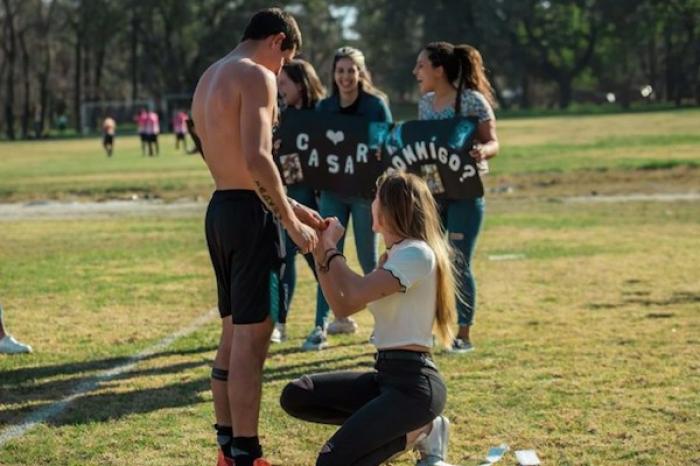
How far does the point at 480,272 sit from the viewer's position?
12.3 metres

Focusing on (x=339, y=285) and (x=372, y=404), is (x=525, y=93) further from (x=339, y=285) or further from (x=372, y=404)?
(x=372, y=404)

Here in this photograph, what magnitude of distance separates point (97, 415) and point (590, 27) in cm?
10032

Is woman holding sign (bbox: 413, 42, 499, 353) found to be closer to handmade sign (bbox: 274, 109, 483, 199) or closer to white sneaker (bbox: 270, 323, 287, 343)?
handmade sign (bbox: 274, 109, 483, 199)

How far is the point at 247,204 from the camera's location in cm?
543

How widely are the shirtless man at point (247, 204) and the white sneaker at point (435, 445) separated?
702mm

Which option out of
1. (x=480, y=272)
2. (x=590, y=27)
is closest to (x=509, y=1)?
(x=590, y=27)

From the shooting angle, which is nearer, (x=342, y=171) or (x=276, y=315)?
(x=276, y=315)

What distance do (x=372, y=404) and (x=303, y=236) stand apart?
0.77 meters

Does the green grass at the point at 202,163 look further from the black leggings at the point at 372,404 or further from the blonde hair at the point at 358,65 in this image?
the black leggings at the point at 372,404

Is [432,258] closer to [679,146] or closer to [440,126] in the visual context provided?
[440,126]

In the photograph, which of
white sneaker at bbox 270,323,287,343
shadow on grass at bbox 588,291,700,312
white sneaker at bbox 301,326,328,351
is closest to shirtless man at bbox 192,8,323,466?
white sneaker at bbox 301,326,328,351

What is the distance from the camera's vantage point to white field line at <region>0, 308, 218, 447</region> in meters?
6.25

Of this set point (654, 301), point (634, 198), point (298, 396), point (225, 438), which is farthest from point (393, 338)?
point (634, 198)

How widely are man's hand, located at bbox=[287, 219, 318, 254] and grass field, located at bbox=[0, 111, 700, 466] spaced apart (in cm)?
113
